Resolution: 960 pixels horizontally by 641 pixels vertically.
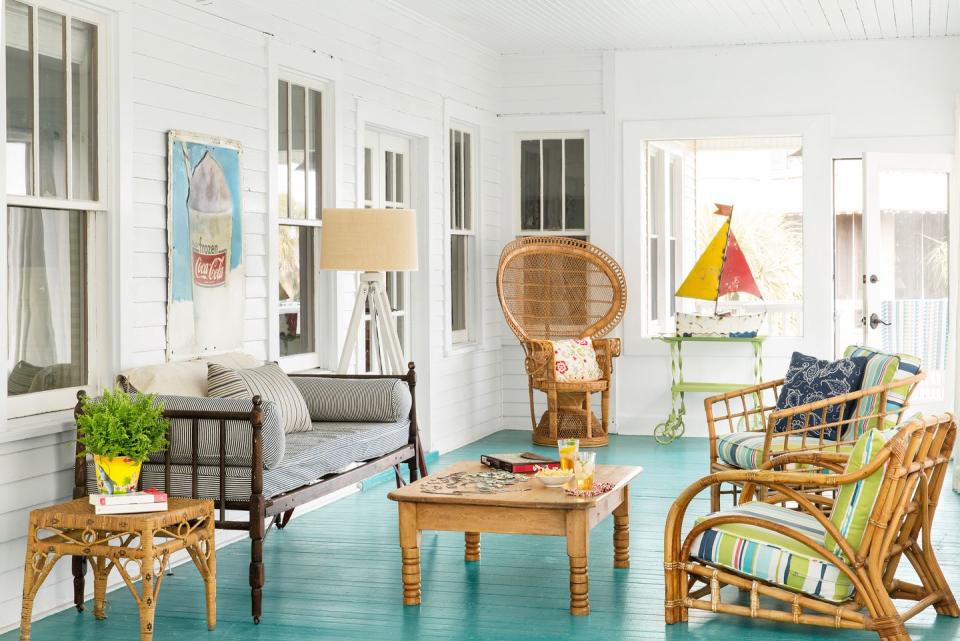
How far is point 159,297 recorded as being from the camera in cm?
489

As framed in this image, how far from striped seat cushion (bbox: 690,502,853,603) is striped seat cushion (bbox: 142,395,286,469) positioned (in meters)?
1.52

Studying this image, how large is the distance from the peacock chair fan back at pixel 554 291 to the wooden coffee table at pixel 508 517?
445 centimetres

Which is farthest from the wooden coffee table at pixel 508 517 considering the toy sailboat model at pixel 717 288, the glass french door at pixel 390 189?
the toy sailboat model at pixel 717 288

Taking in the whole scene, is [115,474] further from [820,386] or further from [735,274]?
[735,274]

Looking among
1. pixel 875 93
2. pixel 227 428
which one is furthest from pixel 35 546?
pixel 875 93

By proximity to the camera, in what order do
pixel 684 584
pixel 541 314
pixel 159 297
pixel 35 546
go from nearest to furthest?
pixel 35 546 < pixel 684 584 < pixel 159 297 < pixel 541 314

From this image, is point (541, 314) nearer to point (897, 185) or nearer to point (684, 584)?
point (897, 185)

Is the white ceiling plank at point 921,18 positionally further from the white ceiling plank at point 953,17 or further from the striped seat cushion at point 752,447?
the striped seat cushion at point 752,447

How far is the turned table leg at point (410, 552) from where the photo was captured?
163 inches

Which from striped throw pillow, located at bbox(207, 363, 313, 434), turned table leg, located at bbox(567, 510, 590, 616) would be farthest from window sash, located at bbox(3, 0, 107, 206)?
turned table leg, located at bbox(567, 510, 590, 616)

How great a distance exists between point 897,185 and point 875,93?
2.38ft

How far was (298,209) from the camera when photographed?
616 cm

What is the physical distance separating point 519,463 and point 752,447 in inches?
43.2

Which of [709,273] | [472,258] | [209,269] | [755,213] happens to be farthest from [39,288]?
[755,213]
